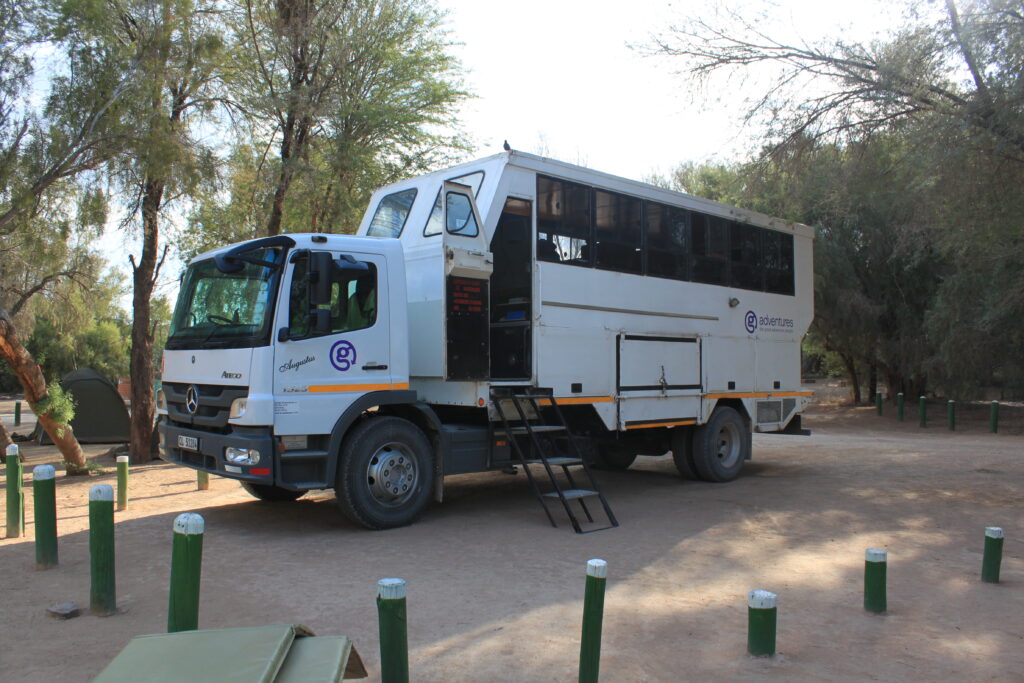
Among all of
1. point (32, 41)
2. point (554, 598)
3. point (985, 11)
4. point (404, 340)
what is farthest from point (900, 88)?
point (32, 41)

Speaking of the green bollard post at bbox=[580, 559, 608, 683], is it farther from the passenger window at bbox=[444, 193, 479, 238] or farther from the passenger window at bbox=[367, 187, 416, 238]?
the passenger window at bbox=[367, 187, 416, 238]

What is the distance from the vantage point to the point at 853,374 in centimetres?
2786

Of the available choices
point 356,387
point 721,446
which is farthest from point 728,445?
point 356,387

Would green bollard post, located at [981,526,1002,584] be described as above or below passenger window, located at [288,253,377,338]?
below

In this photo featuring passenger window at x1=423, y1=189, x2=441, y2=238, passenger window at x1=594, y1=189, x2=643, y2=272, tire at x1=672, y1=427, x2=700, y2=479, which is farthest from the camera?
tire at x1=672, y1=427, x2=700, y2=479

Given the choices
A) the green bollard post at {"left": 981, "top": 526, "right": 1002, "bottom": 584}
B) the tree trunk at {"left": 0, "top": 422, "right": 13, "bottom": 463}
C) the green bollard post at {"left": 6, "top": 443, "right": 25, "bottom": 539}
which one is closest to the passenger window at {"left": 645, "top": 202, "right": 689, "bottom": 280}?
the green bollard post at {"left": 981, "top": 526, "right": 1002, "bottom": 584}

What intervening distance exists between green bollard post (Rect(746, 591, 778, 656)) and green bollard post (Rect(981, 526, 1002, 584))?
259cm

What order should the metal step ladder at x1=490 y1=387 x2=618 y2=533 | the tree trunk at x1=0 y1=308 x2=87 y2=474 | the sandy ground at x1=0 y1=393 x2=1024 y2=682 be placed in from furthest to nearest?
1. the tree trunk at x1=0 y1=308 x2=87 y2=474
2. the metal step ladder at x1=490 y1=387 x2=618 y2=533
3. the sandy ground at x1=0 y1=393 x2=1024 y2=682

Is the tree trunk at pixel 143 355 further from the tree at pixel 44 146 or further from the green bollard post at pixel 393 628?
the green bollard post at pixel 393 628

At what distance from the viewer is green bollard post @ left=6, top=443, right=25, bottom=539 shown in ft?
24.4

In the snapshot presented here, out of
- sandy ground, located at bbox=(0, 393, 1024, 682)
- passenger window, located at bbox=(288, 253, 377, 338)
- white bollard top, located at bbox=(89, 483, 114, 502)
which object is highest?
passenger window, located at bbox=(288, 253, 377, 338)

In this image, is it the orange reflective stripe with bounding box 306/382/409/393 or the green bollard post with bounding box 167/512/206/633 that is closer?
the green bollard post with bounding box 167/512/206/633

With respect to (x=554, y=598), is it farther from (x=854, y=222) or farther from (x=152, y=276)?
(x=854, y=222)

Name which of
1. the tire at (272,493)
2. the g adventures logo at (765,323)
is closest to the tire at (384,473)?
the tire at (272,493)
